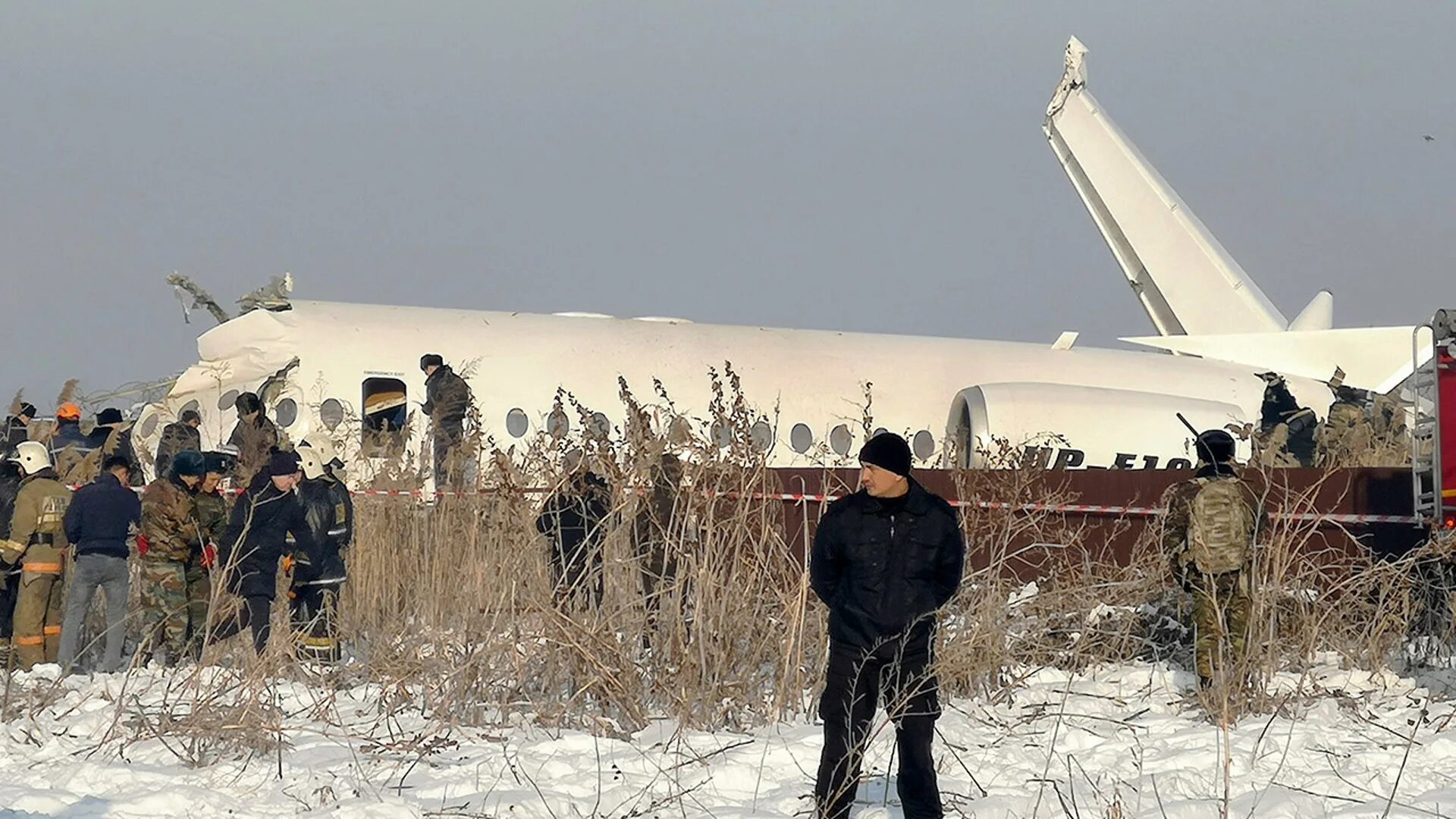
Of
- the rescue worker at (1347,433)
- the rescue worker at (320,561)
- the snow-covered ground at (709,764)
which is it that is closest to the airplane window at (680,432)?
the snow-covered ground at (709,764)

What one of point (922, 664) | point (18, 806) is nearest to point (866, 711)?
point (922, 664)

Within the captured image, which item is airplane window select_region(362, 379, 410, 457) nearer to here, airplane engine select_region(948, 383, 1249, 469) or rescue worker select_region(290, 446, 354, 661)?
airplane engine select_region(948, 383, 1249, 469)

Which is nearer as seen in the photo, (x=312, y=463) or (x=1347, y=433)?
(x=312, y=463)

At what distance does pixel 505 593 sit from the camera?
8.89m

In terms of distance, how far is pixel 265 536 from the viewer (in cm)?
1115

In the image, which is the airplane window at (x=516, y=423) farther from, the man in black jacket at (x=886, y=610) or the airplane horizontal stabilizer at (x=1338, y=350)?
the man in black jacket at (x=886, y=610)

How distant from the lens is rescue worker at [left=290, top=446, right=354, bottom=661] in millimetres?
11375

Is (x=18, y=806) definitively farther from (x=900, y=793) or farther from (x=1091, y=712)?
(x=1091, y=712)

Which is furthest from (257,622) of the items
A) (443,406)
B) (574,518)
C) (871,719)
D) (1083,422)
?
(1083,422)

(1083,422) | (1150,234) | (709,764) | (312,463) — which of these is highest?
(1150,234)

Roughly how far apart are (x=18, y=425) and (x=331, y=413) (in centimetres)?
327

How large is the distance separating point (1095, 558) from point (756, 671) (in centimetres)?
529

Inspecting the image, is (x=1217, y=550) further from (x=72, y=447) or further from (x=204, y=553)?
(x=72, y=447)

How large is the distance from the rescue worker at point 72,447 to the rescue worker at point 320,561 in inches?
106
